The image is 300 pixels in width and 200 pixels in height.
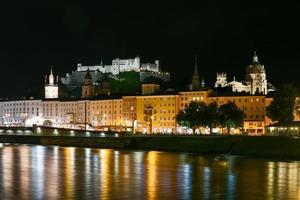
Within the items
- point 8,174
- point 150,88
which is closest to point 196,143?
point 8,174

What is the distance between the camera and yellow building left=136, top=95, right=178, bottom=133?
97.4 meters

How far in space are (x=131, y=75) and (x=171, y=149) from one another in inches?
3251

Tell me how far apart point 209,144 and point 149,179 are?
963 inches

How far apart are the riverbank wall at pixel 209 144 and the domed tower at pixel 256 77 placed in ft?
163

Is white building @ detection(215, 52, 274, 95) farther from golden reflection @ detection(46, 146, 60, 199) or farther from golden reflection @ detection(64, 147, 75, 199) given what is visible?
golden reflection @ detection(46, 146, 60, 199)

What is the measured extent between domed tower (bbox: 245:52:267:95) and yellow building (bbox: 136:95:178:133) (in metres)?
19.8

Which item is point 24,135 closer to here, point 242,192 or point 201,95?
point 201,95

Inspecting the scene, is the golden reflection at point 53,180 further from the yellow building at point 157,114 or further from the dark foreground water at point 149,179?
the yellow building at point 157,114

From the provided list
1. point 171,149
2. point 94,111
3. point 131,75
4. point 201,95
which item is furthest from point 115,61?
point 171,149

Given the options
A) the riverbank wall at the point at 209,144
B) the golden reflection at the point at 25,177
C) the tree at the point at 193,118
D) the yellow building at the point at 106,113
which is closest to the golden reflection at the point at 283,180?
the riverbank wall at the point at 209,144

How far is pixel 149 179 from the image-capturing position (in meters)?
30.1

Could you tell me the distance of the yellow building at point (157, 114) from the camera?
3834 inches

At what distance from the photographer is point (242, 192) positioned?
25.3 meters

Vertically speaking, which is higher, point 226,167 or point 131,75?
point 131,75
